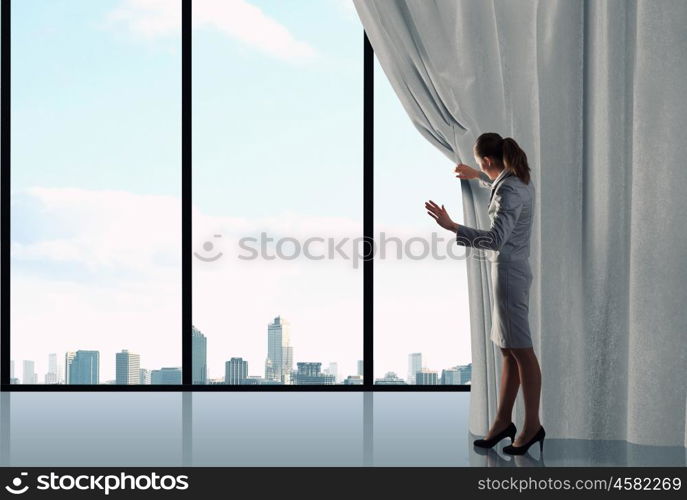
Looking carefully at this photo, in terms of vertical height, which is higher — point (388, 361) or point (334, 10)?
point (334, 10)

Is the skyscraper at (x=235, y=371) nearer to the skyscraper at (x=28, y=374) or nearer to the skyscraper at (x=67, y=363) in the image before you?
the skyscraper at (x=67, y=363)

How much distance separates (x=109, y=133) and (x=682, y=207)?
2924 mm

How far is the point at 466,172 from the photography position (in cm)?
287

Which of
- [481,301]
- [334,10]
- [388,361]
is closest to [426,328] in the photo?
[388,361]

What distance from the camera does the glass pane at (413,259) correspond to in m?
4.09

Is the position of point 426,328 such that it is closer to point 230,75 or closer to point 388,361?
point 388,361

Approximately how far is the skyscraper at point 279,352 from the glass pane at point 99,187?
500 mm

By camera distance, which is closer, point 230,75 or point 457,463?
point 457,463

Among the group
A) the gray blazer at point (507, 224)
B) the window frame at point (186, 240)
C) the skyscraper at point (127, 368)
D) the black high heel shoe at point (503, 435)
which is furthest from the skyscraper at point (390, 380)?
the gray blazer at point (507, 224)

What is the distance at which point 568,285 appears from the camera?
114 inches

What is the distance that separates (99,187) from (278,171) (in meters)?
0.99

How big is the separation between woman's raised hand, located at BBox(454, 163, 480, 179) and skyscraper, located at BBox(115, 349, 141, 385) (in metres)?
2.20
